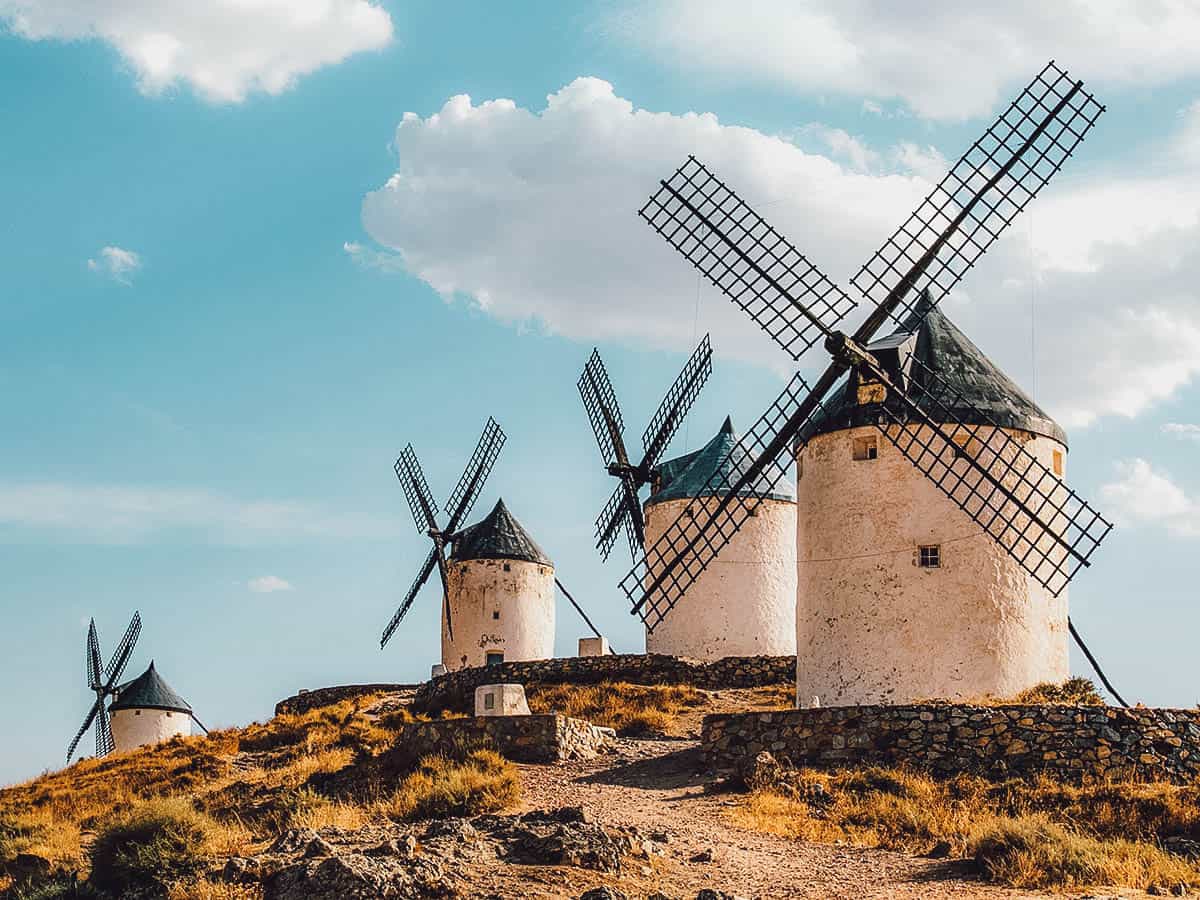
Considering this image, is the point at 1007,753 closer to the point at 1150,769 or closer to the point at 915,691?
the point at 1150,769

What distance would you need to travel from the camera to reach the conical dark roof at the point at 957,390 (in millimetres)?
19469

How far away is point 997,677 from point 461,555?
53.8 feet

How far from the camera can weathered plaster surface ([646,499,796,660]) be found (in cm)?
2730

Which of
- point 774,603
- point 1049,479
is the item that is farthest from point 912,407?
point 774,603

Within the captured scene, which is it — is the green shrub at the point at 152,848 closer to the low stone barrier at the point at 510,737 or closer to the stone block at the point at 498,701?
the low stone barrier at the point at 510,737

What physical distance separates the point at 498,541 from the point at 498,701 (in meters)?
14.4

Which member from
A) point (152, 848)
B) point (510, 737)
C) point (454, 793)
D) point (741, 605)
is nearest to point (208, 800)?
point (510, 737)

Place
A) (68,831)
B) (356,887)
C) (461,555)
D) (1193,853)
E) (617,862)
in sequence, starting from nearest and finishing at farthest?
(356,887)
(617,862)
(1193,853)
(68,831)
(461,555)

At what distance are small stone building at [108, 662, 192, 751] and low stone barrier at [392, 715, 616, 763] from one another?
26.1 meters

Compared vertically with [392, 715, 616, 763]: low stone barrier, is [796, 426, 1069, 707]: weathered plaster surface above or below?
above

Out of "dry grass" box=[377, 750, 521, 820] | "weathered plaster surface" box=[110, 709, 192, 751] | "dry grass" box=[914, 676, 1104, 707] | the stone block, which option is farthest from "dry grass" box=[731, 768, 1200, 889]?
"weathered plaster surface" box=[110, 709, 192, 751]

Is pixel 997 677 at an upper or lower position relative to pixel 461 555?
lower

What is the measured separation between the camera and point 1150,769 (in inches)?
610

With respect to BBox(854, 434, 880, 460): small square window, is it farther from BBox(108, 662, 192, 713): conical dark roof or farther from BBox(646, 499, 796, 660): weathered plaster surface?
BBox(108, 662, 192, 713): conical dark roof
